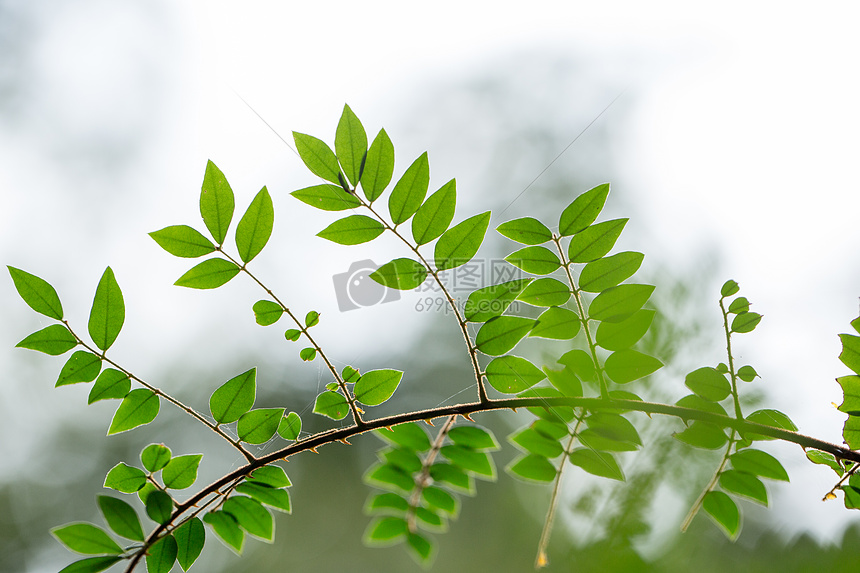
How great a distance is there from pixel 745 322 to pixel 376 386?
0.39 m

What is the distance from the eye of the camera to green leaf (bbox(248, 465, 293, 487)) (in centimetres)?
49

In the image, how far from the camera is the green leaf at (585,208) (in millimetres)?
508

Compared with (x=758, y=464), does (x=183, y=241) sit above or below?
above

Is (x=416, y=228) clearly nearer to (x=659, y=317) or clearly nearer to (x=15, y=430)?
(x=659, y=317)

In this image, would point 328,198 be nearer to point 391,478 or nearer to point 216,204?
point 216,204

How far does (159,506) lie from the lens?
45 centimetres

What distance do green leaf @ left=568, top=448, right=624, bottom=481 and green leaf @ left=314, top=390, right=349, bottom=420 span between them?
0.24 m

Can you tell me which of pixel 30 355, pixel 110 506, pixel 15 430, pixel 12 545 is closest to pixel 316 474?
pixel 12 545

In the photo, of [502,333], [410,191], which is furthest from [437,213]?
[502,333]

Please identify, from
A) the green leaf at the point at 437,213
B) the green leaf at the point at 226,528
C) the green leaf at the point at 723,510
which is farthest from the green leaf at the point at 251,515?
the green leaf at the point at 723,510

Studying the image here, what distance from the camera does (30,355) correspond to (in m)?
2.87

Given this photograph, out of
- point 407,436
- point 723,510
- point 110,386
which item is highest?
point 110,386

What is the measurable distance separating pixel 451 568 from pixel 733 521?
4.73 feet

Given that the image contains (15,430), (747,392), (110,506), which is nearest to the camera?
(110,506)
